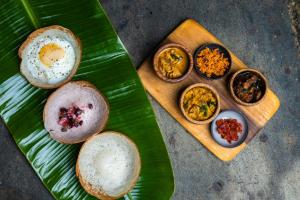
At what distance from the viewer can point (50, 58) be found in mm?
3939

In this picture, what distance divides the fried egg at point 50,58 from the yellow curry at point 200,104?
1.19 meters

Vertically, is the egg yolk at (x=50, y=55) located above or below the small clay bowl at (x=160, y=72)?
above

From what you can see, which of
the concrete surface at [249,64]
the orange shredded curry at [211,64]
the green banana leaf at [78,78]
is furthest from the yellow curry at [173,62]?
the green banana leaf at [78,78]

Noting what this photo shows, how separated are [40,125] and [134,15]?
160cm

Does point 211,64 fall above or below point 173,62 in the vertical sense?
below

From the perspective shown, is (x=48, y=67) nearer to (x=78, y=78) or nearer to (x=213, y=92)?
(x=78, y=78)

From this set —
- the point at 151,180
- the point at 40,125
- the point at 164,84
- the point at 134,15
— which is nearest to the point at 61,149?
the point at 40,125

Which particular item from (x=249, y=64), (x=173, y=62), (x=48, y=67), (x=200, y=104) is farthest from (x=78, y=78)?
(x=249, y=64)

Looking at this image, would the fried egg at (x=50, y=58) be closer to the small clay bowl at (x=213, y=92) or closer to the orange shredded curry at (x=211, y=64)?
the small clay bowl at (x=213, y=92)

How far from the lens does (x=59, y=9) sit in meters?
3.84

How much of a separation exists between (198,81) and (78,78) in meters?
1.27

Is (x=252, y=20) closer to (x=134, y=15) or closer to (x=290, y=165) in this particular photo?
(x=134, y=15)

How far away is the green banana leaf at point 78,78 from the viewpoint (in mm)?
3844

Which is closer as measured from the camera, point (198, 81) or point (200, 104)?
point (200, 104)
